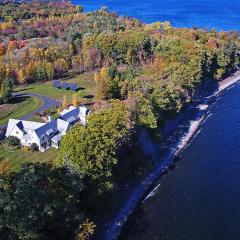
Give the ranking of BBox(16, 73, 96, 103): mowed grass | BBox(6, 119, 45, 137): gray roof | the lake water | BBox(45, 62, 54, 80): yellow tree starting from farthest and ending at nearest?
BBox(45, 62, 54, 80): yellow tree
BBox(16, 73, 96, 103): mowed grass
BBox(6, 119, 45, 137): gray roof
the lake water

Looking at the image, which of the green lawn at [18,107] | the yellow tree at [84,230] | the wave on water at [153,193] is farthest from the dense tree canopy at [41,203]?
the green lawn at [18,107]

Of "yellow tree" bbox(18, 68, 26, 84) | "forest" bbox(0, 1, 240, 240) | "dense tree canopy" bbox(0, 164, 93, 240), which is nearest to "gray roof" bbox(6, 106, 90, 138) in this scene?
"forest" bbox(0, 1, 240, 240)

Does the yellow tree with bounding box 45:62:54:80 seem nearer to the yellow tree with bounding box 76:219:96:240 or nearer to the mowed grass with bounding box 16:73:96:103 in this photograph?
the mowed grass with bounding box 16:73:96:103

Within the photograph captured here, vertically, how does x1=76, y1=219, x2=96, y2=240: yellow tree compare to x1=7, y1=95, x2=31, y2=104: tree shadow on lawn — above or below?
below

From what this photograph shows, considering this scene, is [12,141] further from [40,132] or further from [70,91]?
[70,91]

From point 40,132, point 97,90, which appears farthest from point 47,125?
point 97,90

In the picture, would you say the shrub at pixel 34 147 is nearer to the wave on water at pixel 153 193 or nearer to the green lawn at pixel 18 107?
the green lawn at pixel 18 107
